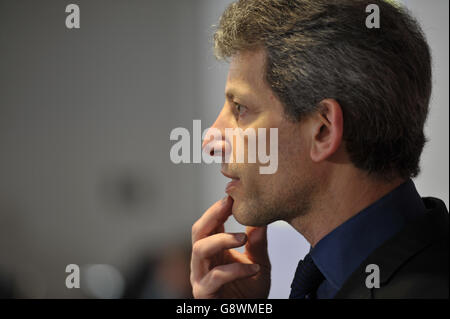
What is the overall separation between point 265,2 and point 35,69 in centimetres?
131

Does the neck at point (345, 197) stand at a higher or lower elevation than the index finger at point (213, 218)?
higher

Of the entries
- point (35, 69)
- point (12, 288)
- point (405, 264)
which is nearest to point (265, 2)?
point (405, 264)

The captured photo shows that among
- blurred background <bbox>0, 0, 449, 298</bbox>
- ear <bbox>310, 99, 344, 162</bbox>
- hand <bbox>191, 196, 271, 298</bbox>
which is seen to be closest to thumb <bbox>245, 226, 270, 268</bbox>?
hand <bbox>191, 196, 271, 298</bbox>

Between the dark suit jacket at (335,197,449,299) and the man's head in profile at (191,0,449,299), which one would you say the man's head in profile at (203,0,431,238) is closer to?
the man's head in profile at (191,0,449,299)

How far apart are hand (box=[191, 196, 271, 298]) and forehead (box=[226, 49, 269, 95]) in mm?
281

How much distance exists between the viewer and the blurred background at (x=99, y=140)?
6.46ft

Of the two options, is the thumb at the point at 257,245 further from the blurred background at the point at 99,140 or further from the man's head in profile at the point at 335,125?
the blurred background at the point at 99,140

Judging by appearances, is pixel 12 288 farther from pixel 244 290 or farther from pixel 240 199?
pixel 240 199

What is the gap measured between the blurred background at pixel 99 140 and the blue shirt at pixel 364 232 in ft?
3.26

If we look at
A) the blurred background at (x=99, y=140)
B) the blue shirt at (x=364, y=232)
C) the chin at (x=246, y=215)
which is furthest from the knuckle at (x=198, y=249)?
the blurred background at (x=99, y=140)

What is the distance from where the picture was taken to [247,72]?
1030 mm

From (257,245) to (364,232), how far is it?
0.40 meters

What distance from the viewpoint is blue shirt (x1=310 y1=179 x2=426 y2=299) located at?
941 millimetres

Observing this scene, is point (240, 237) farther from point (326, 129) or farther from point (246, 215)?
point (326, 129)
